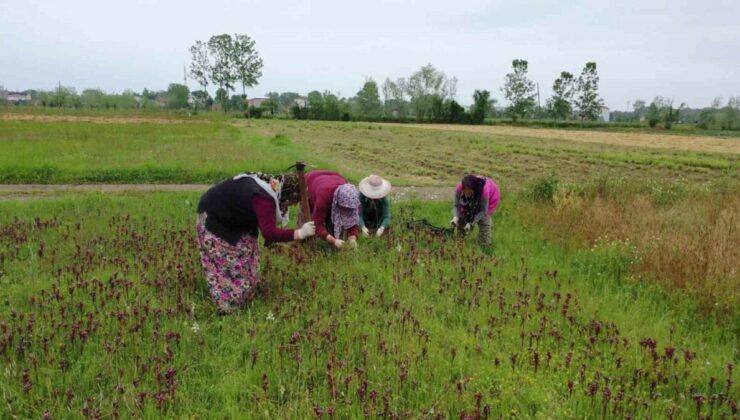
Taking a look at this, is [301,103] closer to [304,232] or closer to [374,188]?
[374,188]

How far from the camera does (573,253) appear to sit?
23.0 feet

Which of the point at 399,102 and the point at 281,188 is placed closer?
the point at 281,188

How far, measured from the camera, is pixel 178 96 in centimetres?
10675

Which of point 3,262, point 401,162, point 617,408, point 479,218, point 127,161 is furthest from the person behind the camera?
point 401,162

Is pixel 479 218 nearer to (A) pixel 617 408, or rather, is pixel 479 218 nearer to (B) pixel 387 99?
(A) pixel 617 408

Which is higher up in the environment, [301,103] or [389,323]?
[301,103]

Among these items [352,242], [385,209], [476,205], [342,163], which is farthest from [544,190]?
[342,163]

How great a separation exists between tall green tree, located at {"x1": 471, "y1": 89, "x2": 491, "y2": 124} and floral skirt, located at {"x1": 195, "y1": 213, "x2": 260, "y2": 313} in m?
73.3

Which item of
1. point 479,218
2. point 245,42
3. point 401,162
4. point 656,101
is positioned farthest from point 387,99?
point 479,218

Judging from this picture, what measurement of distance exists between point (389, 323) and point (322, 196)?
2.08 metres

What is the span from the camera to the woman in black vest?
16.0ft

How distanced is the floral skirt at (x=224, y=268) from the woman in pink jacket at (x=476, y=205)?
10.5 feet

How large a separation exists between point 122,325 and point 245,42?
10859 cm

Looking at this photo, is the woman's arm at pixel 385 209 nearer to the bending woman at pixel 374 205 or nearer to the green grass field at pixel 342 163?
the bending woman at pixel 374 205
